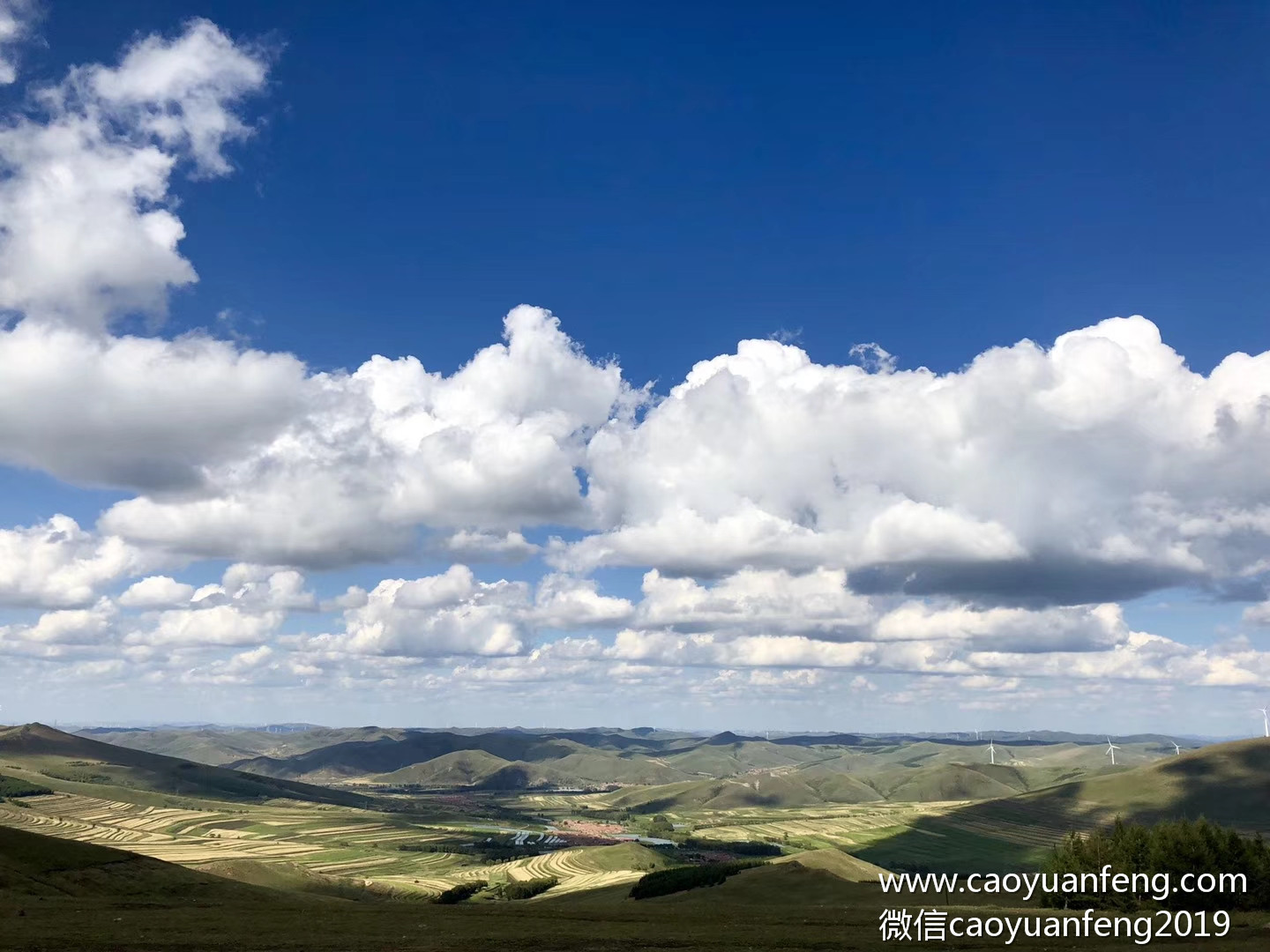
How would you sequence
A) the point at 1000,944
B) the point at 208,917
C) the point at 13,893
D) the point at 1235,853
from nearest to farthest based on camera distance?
the point at 1000,944 < the point at 208,917 < the point at 13,893 < the point at 1235,853

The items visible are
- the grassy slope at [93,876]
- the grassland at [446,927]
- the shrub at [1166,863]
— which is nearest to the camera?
the grassland at [446,927]

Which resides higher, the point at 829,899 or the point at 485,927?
the point at 485,927

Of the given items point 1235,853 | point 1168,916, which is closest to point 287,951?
point 1168,916

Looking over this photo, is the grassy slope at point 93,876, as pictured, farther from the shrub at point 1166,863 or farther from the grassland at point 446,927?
the shrub at point 1166,863

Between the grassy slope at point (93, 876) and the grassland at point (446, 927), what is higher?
the grassland at point (446, 927)

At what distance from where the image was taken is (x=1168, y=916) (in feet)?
356

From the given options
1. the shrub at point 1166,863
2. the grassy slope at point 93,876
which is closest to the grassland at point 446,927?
the grassy slope at point 93,876

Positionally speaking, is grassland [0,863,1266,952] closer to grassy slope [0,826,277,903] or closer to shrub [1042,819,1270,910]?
grassy slope [0,826,277,903]

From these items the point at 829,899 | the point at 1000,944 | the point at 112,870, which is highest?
the point at 1000,944

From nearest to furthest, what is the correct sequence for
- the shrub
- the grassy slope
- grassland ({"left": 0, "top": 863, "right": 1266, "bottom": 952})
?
grassland ({"left": 0, "top": 863, "right": 1266, "bottom": 952}), the grassy slope, the shrub

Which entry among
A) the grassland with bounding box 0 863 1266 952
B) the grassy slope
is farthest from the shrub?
the grassy slope

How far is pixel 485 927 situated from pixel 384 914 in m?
25.2

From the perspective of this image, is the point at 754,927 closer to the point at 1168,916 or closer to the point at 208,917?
the point at 1168,916

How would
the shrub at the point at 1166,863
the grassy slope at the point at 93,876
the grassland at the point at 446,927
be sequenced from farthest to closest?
the shrub at the point at 1166,863 < the grassy slope at the point at 93,876 < the grassland at the point at 446,927
